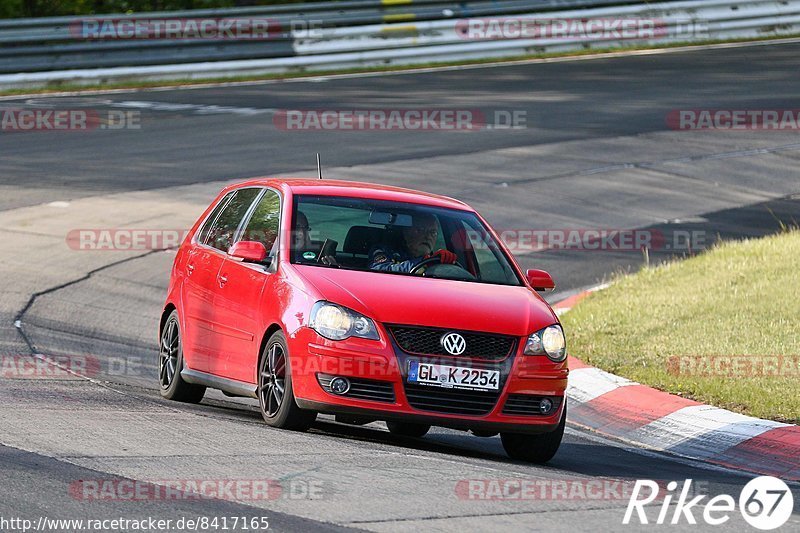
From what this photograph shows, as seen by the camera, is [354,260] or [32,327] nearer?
[354,260]

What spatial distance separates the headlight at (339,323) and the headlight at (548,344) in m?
0.94

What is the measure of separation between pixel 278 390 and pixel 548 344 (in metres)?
1.61

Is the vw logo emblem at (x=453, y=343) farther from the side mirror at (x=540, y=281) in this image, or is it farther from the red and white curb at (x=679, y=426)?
the red and white curb at (x=679, y=426)

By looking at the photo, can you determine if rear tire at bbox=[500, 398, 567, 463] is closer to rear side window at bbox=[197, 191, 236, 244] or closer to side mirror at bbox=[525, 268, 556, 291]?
side mirror at bbox=[525, 268, 556, 291]

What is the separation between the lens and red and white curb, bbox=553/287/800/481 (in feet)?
29.2

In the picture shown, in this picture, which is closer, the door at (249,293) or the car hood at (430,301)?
the car hood at (430,301)

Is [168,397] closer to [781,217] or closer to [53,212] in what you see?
[53,212]

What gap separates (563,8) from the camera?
32.0 m

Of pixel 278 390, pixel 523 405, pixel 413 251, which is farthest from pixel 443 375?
pixel 413 251

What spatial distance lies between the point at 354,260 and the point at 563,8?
24.0 m

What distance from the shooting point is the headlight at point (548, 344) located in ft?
27.6

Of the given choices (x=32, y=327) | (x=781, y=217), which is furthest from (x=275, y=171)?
(x=32, y=327)

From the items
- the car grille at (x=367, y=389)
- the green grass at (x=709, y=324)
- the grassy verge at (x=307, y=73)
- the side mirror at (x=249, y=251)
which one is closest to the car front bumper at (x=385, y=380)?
the car grille at (x=367, y=389)

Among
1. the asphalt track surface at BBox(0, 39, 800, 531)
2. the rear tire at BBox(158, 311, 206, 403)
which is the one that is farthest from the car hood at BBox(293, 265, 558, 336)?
the rear tire at BBox(158, 311, 206, 403)
